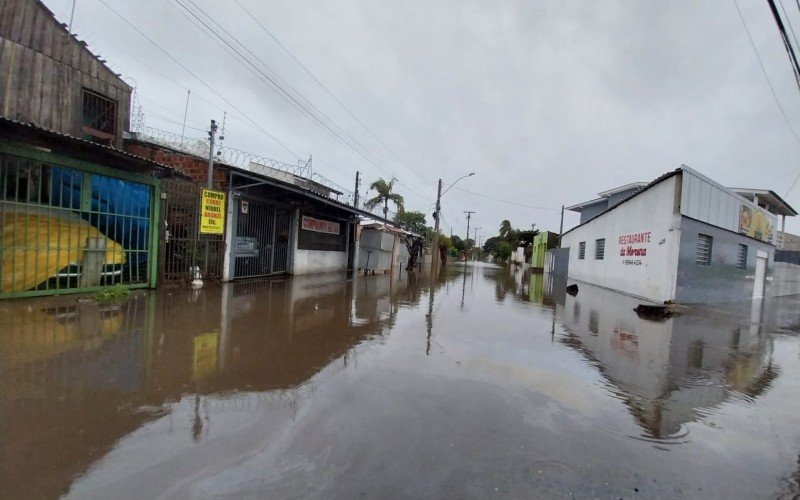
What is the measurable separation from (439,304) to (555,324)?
11.0 feet

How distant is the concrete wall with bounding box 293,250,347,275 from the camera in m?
16.0

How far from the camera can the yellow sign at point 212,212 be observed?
10617 mm

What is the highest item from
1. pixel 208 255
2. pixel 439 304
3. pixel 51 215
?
pixel 51 215

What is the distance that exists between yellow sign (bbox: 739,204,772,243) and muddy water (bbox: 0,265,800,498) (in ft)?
36.8

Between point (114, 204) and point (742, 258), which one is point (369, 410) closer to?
point (114, 204)

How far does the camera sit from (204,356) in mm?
4824

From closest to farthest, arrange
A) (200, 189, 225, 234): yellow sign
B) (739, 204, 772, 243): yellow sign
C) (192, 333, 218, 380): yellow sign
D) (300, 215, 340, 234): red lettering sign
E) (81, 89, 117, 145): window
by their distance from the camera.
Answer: (192, 333, 218, 380): yellow sign < (200, 189, 225, 234): yellow sign < (81, 89, 117, 145): window < (739, 204, 772, 243): yellow sign < (300, 215, 340, 234): red lettering sign

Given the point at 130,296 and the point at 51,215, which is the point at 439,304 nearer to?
the point at 130,296

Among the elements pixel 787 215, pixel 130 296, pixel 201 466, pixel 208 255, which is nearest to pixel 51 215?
pixel 130 296

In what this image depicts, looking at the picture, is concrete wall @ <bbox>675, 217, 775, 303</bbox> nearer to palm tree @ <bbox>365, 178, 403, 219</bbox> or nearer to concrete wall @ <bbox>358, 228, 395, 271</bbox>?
concrete wall @ <bbox>358, 228, 395, 271</bbox>

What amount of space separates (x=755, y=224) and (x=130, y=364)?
22.0 m

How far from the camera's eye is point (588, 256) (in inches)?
817

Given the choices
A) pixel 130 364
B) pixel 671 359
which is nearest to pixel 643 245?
pixel 671 359

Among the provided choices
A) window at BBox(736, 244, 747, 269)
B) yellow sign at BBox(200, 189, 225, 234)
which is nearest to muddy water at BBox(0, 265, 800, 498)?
yellow sign at BBox(200, 189, 225, 234)
